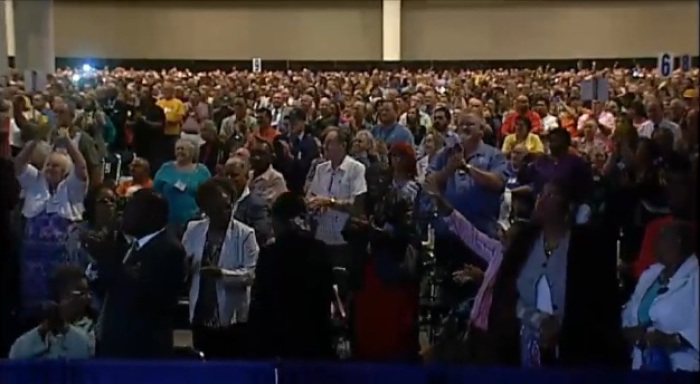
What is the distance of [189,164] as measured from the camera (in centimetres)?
866

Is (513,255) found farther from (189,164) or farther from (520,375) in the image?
(189,164)

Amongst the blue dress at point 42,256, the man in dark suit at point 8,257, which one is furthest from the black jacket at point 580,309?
the man in dark suit at point 8,257

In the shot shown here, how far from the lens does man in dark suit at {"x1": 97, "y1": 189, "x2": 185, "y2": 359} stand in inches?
226

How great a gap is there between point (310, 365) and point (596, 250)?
64.3 inches

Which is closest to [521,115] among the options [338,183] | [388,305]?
[338,183]

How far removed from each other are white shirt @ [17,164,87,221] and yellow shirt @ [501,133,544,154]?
4.05 meters

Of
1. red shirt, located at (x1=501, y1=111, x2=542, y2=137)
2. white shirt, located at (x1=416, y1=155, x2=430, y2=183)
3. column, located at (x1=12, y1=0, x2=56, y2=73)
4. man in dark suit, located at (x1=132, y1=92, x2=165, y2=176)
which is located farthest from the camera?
column, located at (x1=12, y1=0, x2=56, y2=73)

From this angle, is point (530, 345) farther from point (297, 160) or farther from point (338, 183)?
point (297, 160)

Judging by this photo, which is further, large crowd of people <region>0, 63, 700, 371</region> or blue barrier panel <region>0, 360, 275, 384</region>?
large crowd of people <region>0, 63, 700, 371</region>

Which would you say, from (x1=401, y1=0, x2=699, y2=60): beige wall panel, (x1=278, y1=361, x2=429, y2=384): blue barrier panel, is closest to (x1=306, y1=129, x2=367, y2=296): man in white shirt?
(x1=278, y1=361, x2=429, y2=384): blue barrier panel

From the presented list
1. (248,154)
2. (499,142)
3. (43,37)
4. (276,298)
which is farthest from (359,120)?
(43,37)

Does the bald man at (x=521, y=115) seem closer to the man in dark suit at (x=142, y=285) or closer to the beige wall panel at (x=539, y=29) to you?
the man in dark suit at (x=142, y=285)

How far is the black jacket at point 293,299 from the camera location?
5941mm

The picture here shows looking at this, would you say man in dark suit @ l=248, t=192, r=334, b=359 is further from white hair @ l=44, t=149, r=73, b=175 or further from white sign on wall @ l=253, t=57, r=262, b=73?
white sign on wall @ l=253, t=57, r=262, b=73
